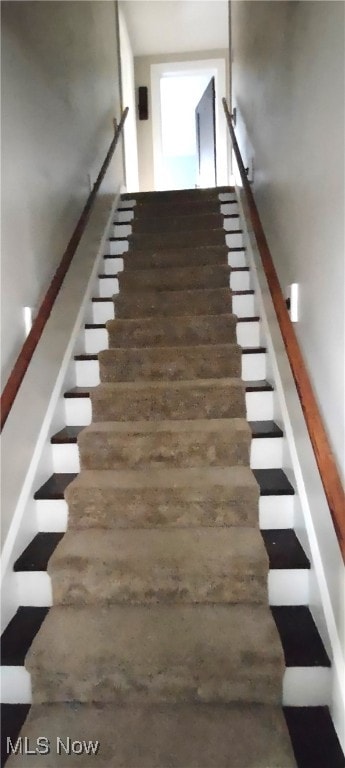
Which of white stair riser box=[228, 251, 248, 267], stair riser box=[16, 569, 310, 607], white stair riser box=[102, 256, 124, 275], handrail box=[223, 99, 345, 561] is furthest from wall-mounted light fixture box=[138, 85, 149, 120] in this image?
stair riser box=[16, 569, 310, 607]

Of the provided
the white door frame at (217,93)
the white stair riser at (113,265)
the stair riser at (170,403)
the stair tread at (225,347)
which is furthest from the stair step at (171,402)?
the white door frame at (217,93)

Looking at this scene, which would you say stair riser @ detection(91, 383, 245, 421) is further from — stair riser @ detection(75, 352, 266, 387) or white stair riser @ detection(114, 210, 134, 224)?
white stair riser @ detection(114, 210, 134, 224)

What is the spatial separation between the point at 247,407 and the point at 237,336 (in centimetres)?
55

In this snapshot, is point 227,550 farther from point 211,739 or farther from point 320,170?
point 320,170

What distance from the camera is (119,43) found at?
4.64 m

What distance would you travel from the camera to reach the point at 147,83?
19.5ft

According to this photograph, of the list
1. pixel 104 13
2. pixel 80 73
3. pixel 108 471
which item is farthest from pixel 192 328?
pixel 104 13

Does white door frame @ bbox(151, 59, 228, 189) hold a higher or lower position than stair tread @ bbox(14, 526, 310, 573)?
higher

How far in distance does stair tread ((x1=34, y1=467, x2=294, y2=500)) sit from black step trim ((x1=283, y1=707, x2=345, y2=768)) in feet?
2.30

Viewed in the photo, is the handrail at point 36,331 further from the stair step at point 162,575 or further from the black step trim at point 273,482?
the black step trim at point 273,482

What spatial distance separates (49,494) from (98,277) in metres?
1.72

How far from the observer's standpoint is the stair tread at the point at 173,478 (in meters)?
1.98

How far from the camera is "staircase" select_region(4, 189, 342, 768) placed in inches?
56.9

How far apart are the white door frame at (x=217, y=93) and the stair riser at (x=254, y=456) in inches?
174
